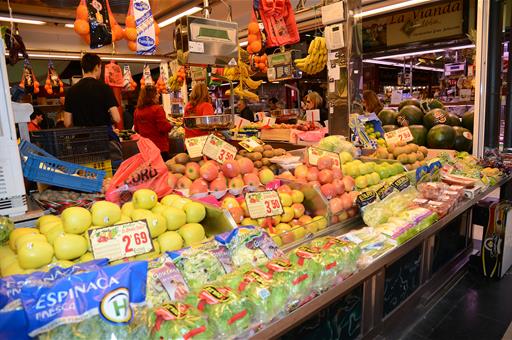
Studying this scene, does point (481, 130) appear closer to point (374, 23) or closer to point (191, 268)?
point (191, 268)

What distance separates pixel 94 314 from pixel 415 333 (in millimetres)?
2252

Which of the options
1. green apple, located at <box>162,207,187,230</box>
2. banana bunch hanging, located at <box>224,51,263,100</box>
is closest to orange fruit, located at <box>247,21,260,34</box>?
banana bunch hanging, located at <box>224,51,263,100</box>

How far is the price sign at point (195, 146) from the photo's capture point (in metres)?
2.73

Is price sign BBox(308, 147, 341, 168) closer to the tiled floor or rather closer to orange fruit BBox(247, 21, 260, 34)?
the tiled floor

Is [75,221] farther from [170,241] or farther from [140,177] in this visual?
[140,177]

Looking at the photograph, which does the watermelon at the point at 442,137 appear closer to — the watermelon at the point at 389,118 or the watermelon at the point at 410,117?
the watermelon at the point at 410,117

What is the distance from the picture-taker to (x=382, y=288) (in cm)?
209

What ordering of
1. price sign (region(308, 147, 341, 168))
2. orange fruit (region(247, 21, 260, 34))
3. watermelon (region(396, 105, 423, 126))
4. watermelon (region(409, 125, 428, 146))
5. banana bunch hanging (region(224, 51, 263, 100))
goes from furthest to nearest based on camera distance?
banana bunch hanging (region(224, 51, 263, 100)) → watermelon (region(396, 105, 423, 126)) → watermelon (region(409, 125, 428, 146)) → orange fruit (region(247, 21, 260, 34)) → price sign (region(308, 147, 341, 168))

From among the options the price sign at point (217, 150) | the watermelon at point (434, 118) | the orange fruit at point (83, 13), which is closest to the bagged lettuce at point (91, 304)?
the price sign at point (217, 150)

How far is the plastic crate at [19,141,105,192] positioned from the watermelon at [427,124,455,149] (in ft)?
13.3

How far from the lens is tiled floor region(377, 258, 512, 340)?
2500 millimetres

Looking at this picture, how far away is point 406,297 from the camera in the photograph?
2455 mm

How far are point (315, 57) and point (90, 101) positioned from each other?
2.91 m

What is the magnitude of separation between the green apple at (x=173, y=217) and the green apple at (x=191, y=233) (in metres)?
0.03
